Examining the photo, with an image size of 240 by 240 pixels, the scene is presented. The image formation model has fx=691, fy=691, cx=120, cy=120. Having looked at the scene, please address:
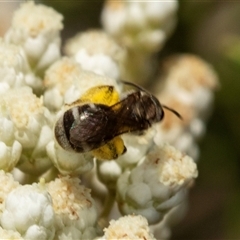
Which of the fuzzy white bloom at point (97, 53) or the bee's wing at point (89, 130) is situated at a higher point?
the bee's wing at point (89, 130)

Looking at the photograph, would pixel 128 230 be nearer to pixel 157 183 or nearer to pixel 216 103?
pixel 157 183

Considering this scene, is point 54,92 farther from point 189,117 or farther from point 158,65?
point 158,65

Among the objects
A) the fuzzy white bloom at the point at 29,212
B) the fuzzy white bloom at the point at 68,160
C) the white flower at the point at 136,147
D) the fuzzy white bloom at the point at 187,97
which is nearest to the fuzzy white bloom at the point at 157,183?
the white flower at the point at 136,147

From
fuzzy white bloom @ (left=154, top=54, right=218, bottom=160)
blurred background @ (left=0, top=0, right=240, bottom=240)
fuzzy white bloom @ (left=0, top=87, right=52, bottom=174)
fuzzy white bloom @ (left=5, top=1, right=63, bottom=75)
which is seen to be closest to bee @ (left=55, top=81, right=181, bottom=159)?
fuzzy white bloom @ (left=0, top=87, right=52, bottom=174)

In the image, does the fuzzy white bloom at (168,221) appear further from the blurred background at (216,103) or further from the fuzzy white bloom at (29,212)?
the fuzzy white bloom at (29,212)

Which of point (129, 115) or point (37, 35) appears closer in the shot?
point (129, 115)

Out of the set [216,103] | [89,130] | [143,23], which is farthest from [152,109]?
[216,103]

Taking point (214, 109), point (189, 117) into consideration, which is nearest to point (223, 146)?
point (214, 109)
